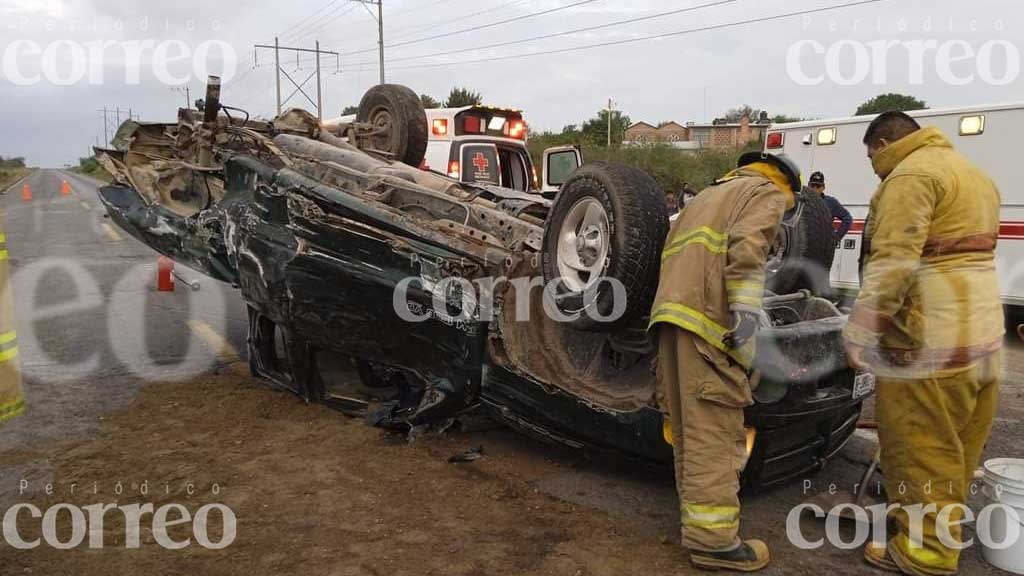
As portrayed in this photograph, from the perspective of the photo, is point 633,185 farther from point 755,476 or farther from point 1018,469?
point 1018,469

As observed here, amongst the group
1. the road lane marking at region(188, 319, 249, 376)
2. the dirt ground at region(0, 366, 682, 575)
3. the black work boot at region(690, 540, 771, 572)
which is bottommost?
the black work boot at region(690, 540, 771, 572)

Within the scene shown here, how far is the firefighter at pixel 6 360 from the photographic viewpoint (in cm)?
270

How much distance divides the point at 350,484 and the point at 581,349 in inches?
50.7

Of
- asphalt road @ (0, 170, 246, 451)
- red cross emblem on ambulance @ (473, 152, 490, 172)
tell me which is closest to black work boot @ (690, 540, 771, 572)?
asphalt road @ (0, 170, 246, 451)

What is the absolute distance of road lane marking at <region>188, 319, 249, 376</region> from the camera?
5.97 meters

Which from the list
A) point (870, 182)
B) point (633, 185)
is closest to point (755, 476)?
point (633, 185)

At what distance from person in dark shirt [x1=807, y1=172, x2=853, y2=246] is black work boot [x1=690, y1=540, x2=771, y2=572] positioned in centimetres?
575

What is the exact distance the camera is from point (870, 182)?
30.9ft

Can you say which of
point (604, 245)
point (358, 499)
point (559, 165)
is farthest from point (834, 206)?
point (358, 499)

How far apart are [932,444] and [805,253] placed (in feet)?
4.75

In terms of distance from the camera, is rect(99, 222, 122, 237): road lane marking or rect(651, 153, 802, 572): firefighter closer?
rect(651, 153, 802, 572): firefighter

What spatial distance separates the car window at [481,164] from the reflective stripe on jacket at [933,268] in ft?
22.7

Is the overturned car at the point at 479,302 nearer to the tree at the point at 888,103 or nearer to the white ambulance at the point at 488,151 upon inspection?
the white ambulance at the point at 488,151

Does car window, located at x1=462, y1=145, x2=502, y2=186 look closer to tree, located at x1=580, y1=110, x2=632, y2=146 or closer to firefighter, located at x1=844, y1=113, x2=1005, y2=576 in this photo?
firefighter, located at x1=844, y1=113, x2=1005, y2=576
